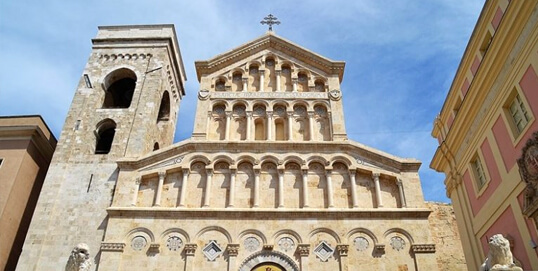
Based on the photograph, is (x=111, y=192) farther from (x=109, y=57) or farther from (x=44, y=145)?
(x=109, y=57)

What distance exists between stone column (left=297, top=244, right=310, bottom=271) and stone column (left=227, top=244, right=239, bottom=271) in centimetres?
244

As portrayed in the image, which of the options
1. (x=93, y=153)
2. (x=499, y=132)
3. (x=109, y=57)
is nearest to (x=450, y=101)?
(x=499, y=132)

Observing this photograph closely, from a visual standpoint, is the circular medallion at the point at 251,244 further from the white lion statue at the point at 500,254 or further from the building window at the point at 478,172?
the white lion statue at the point at 500,254

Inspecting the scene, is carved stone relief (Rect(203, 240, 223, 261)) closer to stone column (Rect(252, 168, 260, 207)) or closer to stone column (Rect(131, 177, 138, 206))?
stone column (Rect(252, 168, 260, 207))

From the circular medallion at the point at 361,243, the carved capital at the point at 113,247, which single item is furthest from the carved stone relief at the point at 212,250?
the circular medallion at the point at 361,243

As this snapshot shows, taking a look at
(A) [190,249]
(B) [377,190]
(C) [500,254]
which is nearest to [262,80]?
(B) [377,190]

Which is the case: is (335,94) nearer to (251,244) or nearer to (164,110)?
(251,244)

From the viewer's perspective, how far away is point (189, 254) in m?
17.4

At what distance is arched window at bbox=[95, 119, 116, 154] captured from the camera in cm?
2302

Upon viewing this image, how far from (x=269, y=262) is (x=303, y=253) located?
4.45 feet

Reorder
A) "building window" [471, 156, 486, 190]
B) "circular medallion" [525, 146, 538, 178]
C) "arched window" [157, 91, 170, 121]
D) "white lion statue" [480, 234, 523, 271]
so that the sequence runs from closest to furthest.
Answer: "white lion statue" [480, 234, 523, 271] → "circular medallion" [525, 146, 538, 178] → "building window" [471, 156, 486, 190] → "arched window" [157, 91, 170, 121]

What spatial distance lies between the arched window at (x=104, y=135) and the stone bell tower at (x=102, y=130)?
5cm

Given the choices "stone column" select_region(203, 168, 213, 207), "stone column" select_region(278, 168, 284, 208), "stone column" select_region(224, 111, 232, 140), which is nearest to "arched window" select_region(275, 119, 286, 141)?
"stone column" select_region(224, 111, 232, 140)

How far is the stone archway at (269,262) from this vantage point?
1716cm
